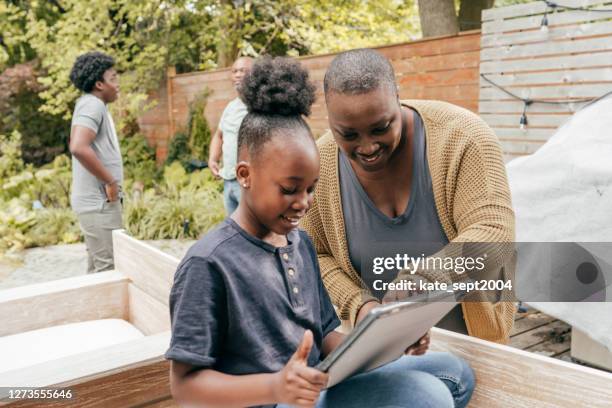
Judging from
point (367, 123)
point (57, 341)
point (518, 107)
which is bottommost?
point (57, 341)

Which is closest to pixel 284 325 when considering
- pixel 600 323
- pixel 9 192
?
pixel 600 323

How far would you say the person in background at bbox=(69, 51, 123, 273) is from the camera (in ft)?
12.3

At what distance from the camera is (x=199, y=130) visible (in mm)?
10047

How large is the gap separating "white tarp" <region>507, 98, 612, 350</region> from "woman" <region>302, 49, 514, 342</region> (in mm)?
1155

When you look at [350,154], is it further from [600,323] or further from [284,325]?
[600,323]

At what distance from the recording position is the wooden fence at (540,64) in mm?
4859

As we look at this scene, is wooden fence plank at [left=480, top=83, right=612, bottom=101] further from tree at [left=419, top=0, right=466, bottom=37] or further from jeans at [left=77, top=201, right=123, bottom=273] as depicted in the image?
jeans at [left=77, top=201, right=123, bottom=273]

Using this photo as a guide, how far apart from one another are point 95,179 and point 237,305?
280 cm

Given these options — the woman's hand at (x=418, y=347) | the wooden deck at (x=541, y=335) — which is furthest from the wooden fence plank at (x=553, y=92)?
the woman's hand at (x=418, y=347)

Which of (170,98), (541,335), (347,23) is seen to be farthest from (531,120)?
(347,23)

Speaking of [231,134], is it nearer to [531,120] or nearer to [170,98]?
[531,120]

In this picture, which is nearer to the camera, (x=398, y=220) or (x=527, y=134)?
(x=398, y=220)

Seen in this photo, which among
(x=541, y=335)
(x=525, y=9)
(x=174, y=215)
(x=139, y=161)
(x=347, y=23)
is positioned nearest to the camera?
(x=541, y=335)

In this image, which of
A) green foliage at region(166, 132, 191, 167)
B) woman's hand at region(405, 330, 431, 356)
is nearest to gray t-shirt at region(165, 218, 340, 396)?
woman's hand at region(405, 330, 431, 356)
